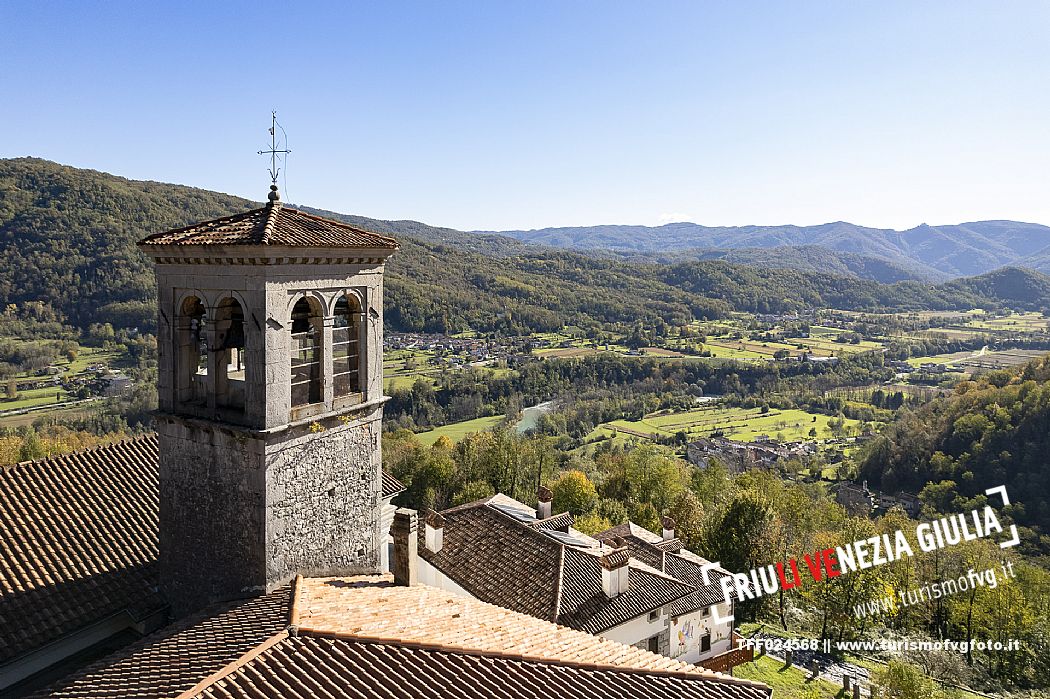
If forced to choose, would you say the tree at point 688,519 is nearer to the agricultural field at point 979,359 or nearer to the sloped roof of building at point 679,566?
the sloped roof of building at point 679,566

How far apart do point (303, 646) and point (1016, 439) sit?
72.1 metres

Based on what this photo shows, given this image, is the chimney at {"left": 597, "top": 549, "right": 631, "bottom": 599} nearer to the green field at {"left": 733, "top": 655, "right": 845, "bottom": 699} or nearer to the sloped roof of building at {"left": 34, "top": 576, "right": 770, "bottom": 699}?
the green field at {"left": 733, "top": 655, "right": 845, "bottom": 699}

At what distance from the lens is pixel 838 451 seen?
82.2 m

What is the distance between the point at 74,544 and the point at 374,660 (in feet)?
22.0

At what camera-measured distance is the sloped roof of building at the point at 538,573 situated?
20203 mm

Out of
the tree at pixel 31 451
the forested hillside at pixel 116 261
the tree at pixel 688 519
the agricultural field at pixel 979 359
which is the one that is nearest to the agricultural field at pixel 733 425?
the forested hillside at pixel 116 261

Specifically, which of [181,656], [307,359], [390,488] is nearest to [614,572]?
[390,488]

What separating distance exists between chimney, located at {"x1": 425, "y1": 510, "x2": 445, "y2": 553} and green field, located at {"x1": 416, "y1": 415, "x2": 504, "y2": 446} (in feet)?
152

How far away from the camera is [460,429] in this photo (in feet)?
265

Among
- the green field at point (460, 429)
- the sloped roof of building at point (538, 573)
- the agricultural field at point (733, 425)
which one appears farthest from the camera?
the agricultural field at point (733, 425)

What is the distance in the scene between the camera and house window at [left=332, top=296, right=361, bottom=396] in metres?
11.7

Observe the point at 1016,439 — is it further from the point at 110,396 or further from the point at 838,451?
the point at 110,396

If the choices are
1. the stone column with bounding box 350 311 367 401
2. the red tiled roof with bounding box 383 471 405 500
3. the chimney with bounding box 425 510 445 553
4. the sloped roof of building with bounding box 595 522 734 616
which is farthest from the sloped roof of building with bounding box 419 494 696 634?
the stone column with bounding box 350 311 367 401

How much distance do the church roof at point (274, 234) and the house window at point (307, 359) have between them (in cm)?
115
